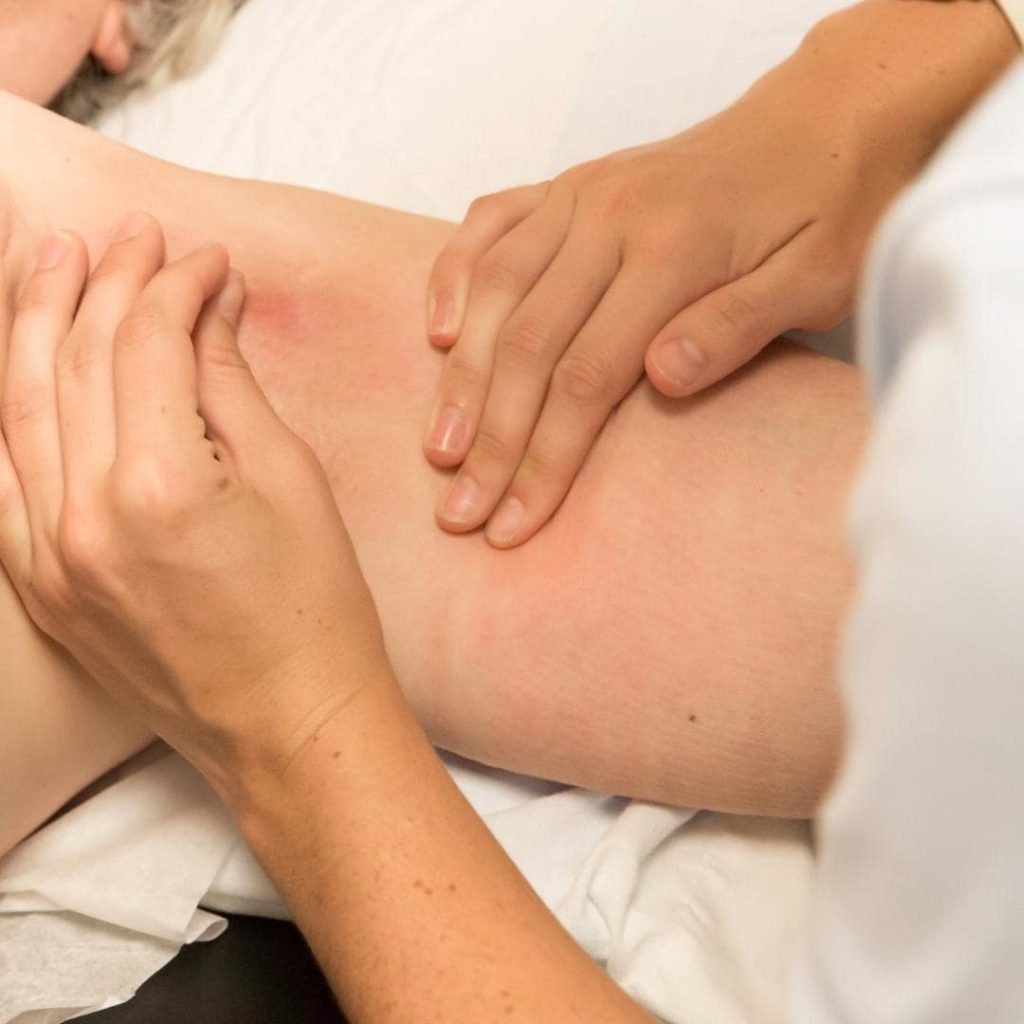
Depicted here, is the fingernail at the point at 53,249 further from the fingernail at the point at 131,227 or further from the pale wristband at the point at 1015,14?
the pale wristband at the point at 1015,14

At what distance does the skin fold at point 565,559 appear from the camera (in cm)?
70

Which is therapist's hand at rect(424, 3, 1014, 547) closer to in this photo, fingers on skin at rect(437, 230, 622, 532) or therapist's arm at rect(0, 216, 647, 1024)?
fingers on skin at rect(437, 230, 622, 532)

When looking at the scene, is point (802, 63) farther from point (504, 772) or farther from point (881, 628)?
point (881, 628)

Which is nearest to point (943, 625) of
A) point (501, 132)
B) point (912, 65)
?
point (912, 65)

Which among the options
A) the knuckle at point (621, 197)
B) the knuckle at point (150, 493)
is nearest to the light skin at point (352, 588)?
the knuckle at point (150, 493)

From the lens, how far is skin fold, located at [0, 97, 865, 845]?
704mm

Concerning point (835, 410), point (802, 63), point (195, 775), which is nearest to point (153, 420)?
point (195, 775)

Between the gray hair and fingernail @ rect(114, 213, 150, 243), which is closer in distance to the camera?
fingernail @ rect(114, 213, 150, 243)

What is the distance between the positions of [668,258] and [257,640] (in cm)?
36

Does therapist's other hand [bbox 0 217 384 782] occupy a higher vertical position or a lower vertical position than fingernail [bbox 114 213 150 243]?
lower

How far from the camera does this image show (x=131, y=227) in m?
0.80

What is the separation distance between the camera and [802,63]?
0.91 meters

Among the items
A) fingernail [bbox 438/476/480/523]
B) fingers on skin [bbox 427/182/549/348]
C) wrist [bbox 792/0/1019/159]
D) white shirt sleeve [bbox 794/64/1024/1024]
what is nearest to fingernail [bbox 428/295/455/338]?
fingers on skin [bbox 427/182/549/348]

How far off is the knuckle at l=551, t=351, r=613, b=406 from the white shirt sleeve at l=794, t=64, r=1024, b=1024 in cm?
45
